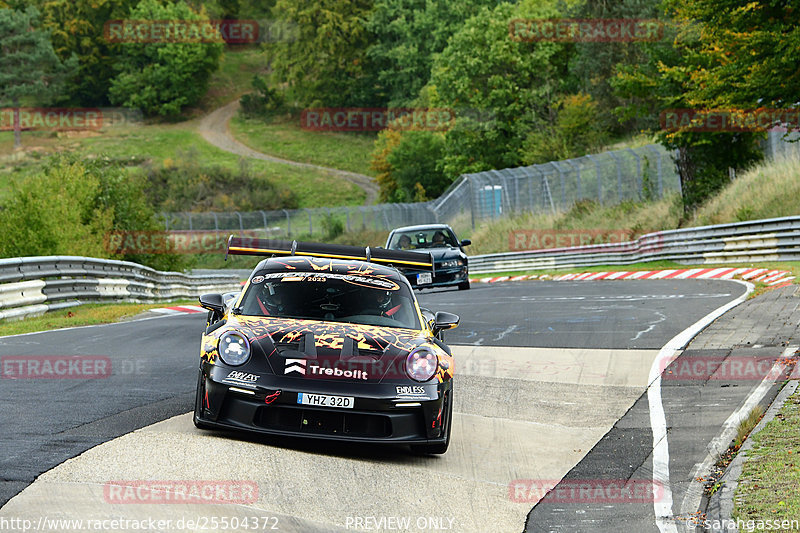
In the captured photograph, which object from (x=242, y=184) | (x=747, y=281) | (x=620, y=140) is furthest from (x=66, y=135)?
(x=747, y=281)

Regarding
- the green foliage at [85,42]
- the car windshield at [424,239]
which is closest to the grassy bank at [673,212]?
the car windshield at [424,239]

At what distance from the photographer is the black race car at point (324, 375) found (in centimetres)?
730

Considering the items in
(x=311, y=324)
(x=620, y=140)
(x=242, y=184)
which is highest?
(x=311, y=324)

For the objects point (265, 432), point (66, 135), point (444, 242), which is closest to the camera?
point (265, 432)

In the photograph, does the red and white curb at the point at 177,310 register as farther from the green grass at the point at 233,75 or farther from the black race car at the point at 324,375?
the green grass at the point at 233,75

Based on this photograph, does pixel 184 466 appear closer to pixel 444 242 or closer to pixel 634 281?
→ pixel 444 242

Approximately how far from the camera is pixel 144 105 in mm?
122500

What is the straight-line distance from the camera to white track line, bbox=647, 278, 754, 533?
6291 millimetres

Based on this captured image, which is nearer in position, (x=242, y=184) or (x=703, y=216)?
(x=703, y=216)

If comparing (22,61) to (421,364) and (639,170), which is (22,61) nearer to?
(639,170)

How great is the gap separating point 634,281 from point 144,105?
104m

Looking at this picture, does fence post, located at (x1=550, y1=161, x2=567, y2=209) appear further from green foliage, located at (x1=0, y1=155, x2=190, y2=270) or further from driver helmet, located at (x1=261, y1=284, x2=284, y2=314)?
driver helmet, located at (x1=261, y1=284, x2=284, y2=314)

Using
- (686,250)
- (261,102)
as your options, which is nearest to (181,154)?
(261,102)

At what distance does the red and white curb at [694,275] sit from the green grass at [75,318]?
12.6m
